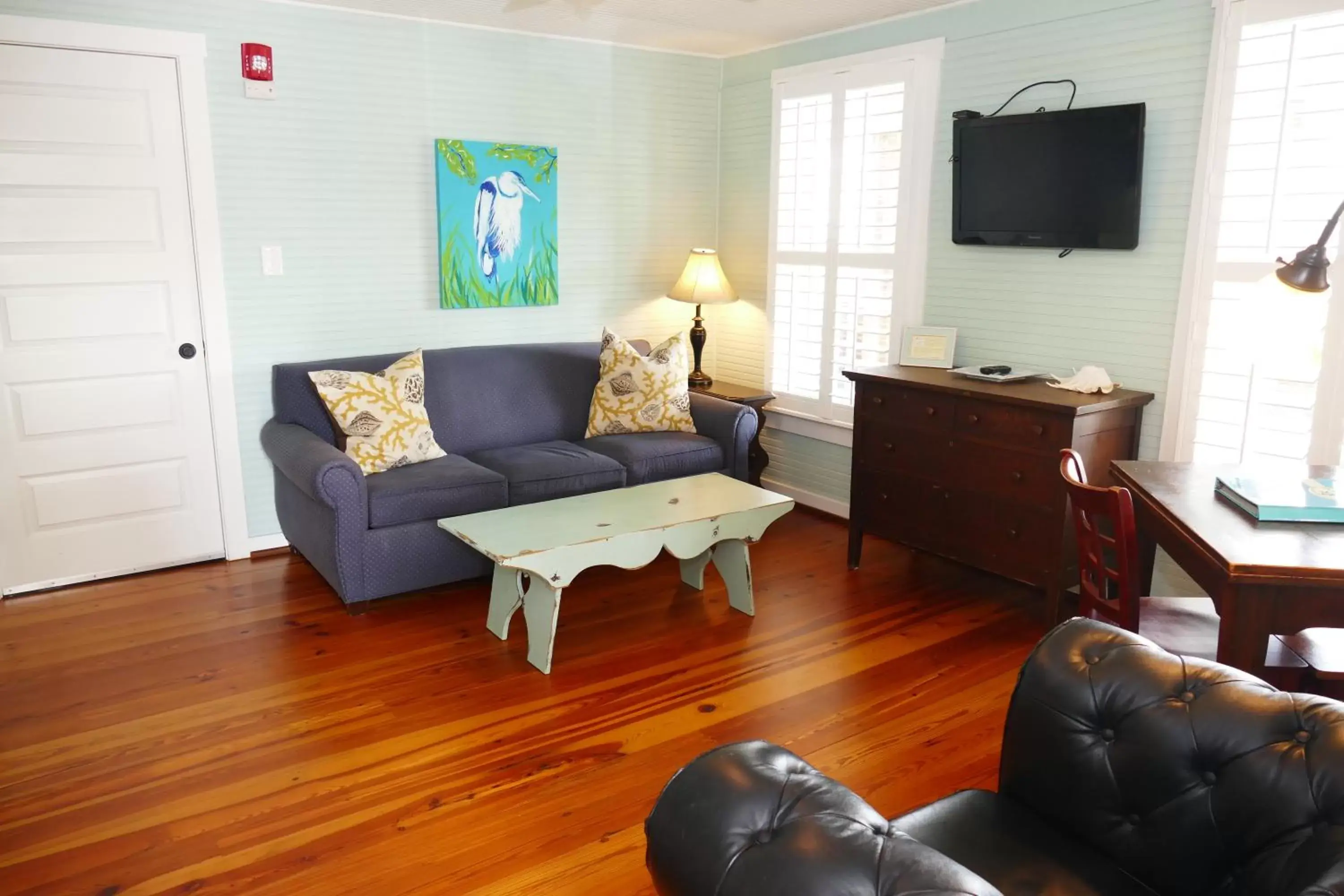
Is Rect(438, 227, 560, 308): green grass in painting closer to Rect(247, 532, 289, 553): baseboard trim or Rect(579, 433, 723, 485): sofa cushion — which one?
Rect(579, 433, 723, 485): sofa cushion

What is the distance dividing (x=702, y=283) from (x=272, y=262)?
2.06 meters

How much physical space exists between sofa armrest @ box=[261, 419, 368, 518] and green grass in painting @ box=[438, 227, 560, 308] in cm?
110

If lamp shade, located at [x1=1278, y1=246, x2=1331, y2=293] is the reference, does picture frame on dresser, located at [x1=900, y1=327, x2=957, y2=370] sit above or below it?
below

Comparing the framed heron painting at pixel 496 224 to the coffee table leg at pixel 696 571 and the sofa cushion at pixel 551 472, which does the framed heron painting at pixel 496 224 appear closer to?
the sofa cushion at pixel 551 472

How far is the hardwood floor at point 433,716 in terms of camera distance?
2293 mm

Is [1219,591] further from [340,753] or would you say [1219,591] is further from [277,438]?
[277,438]

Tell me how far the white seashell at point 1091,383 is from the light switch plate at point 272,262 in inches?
125

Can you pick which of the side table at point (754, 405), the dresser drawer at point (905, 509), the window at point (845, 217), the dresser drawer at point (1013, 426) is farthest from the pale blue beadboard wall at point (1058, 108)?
the dresser drawer at point (905, 509)

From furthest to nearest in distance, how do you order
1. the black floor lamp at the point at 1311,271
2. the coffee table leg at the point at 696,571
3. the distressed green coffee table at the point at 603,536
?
the coffee table leg at the point at 696,571, the distressed green coffee table at the point at 603,536, the black floor lamp at the point at 1311,271

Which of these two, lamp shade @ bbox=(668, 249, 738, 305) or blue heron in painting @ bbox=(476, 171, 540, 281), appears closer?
blue heron in painting @ bbox=(476, 171, 540, 281)

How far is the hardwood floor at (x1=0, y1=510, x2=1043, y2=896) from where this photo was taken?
90.3 inches

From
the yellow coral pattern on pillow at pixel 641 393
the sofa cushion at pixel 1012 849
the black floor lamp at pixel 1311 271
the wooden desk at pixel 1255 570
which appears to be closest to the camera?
the sofa cushion at pixel 1012 849

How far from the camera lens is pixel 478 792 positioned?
2541mm

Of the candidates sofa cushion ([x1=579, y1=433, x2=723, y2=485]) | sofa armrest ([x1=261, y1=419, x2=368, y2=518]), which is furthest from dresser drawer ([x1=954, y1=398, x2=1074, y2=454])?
sofa armrest ([x1=261, y1=419, x2=368, y2=518])
